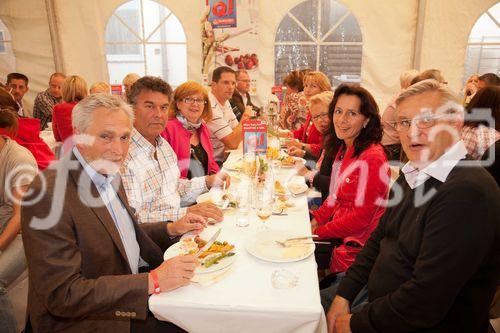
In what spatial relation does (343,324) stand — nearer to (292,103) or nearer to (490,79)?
(292,103)

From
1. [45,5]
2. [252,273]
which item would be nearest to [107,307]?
[252,273]

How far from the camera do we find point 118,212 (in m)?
1.64

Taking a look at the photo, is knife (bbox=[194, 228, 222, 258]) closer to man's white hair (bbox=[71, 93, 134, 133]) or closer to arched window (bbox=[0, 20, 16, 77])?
man's white hair (bbox=[71, 93, 134, 133])

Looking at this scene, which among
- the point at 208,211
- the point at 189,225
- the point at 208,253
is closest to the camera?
the point at 208,253

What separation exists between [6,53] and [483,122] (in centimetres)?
736

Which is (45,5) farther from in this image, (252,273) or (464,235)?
(464,235)

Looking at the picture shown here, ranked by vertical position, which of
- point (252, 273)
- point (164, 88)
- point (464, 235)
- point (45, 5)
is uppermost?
point (45, 5)

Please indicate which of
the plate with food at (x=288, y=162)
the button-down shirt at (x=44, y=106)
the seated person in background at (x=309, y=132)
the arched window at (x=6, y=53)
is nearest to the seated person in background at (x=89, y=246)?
the plate with food at (x=288, y=162)

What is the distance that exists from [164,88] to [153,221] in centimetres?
85

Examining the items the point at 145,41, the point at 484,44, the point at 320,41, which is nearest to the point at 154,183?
the point at 320,41

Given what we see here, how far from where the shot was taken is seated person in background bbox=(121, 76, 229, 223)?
2.09 m

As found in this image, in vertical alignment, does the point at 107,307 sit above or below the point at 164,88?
below

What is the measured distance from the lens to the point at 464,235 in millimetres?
1191

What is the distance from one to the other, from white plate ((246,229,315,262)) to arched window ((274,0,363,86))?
16.5 feet
